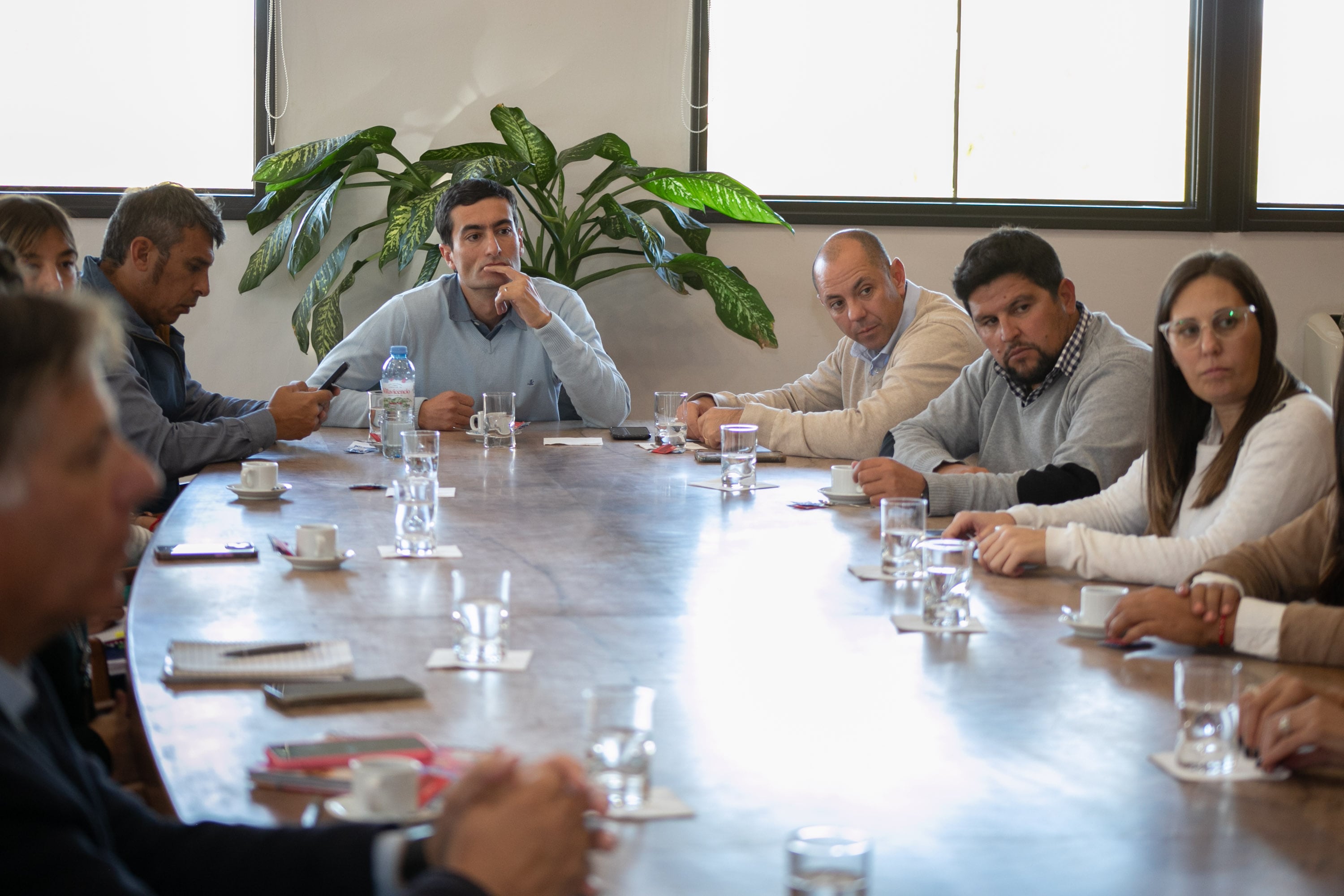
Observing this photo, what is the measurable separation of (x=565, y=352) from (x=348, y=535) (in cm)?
163

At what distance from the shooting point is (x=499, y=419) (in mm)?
3334

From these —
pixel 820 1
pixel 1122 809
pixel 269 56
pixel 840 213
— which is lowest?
pixel 1122 809

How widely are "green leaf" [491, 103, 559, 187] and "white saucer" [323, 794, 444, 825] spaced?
3.85 m

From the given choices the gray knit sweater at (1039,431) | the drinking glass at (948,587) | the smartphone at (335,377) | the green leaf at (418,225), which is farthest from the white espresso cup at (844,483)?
the green leaf at (418,225)

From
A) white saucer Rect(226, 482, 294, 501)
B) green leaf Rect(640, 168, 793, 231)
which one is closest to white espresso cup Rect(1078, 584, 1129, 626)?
white saucer Rect(226, 482, 294, 501)

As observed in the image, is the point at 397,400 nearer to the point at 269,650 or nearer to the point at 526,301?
the point at 526,301

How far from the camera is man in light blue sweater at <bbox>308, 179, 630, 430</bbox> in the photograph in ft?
12.2

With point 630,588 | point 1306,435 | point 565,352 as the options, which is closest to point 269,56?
point 565,352

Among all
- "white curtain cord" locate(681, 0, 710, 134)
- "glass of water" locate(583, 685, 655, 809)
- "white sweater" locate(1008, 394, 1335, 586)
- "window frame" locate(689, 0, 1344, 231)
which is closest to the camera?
"glass of water" locate(583, 685, 655, 809)

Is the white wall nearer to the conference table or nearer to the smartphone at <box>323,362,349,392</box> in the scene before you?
the smartphone at <box>323,362,349,392</box>

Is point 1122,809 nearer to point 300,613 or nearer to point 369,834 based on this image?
point 369,834

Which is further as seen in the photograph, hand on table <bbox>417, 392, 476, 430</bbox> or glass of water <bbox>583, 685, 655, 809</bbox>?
hand on table <bbox>417, 392, 476, 430</bbox>

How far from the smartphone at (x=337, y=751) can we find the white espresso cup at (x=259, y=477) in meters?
1.45

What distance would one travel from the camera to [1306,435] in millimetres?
1855
